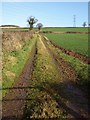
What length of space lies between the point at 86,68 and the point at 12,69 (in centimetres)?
626

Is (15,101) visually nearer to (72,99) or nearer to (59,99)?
(59,99)

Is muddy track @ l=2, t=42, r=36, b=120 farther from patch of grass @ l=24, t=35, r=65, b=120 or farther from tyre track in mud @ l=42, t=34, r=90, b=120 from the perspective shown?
tyre track in mud @ l=42, t=34, r=90, b=120

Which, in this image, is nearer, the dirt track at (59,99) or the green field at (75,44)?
the dirt track at (59,99)

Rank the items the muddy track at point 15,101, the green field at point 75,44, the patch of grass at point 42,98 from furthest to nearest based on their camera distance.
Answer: the green field at point 75,44 → the muddy track at point 15,101 → the patch of grass at point 42,98

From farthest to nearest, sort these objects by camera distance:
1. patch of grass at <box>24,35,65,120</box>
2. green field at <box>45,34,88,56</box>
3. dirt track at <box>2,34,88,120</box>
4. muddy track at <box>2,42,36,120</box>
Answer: green field at <box>45,34,88,56</box> < dirt track at <box>2,34,88,120</box> < muddy track at <box>2,42,36,120</box> < patch of grass at <box>24,35,65,120</box>

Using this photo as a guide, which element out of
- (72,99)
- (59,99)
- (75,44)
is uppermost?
(75,44)

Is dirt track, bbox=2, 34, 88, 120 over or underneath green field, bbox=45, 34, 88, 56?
underneath

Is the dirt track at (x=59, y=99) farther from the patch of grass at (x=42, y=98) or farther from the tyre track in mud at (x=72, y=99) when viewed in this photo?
the patch of grass at (x=42, y=98)

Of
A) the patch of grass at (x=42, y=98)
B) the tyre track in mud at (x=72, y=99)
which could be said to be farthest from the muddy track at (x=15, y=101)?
the tyre track in mud at (x=72, y=99)

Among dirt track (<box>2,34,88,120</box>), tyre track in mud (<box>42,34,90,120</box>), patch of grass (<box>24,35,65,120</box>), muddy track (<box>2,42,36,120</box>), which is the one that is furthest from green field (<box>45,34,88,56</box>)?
muddy track (<box>2,42,36,120</box>)

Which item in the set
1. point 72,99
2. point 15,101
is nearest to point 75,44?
point 72,99

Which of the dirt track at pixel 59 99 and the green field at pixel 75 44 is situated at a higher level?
the green field at pixel 75 44

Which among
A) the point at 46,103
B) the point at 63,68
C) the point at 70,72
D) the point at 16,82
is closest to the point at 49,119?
the point at 46,103

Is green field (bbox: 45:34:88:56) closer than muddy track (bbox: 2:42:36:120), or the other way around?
muddy track (bbox: 2:42:36:120)
